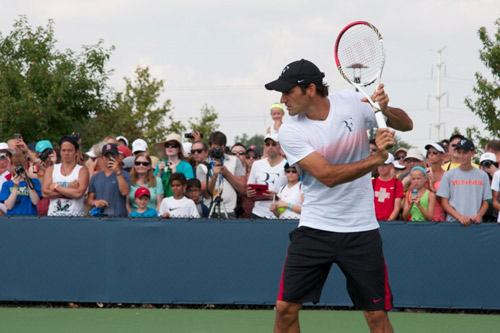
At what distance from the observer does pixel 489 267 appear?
29.5ft

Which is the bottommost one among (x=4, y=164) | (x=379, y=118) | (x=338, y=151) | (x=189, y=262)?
(x=189, y=262)

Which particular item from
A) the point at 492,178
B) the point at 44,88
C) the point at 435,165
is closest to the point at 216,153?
the point at 435,165

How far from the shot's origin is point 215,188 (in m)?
9.66

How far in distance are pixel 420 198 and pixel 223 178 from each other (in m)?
2.36

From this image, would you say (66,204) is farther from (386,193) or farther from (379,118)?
(379,118)

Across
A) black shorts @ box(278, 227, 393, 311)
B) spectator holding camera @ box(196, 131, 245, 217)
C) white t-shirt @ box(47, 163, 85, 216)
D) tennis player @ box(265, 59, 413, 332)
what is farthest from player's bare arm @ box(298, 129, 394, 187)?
white t-shirt @ box(47, 163, 85, 216)

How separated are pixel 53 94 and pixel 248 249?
1859 cm

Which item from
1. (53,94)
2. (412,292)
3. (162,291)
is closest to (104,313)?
(162,291)

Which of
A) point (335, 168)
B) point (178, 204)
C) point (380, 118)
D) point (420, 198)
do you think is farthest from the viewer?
point (178, 204)

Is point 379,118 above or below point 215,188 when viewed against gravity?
above

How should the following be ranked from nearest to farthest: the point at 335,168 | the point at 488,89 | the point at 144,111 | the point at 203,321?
1. the point at 335,168
2. the point at 203,321
3. the point at 488,89
4. the point at 144,111

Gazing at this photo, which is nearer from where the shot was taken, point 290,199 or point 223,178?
point 290,199

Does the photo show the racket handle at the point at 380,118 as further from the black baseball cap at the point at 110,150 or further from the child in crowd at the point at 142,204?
the black baseball cap at the point at 110,150

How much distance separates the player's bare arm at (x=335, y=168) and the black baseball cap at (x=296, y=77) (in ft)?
1.46
